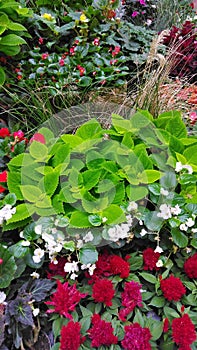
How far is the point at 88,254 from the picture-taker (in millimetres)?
1530

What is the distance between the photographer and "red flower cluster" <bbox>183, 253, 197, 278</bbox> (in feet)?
5.15

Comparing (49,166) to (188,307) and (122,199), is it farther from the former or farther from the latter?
(188,307)

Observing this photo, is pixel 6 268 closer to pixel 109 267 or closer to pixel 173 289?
pixel 109 267

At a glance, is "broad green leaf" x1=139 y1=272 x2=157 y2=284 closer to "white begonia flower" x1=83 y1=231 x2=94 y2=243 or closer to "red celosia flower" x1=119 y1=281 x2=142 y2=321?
"red celosia flower" x1=119 y1=281 x2=142 y2=321

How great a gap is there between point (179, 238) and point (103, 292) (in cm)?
36

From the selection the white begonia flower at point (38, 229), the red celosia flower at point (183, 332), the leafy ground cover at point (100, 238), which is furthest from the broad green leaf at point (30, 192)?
the red celosia flower at point (183, 332)

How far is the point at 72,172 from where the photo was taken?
171 cm

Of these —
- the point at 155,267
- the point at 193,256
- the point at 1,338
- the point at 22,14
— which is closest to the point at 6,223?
the point at 1,338

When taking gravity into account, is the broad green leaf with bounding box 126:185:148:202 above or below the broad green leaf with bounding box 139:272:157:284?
above

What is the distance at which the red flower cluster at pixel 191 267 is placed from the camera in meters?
1.57

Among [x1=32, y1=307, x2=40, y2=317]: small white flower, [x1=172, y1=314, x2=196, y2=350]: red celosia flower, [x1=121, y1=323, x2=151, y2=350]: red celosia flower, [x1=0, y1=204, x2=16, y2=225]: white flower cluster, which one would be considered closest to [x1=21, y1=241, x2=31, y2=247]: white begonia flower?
[x1=0, y1=204, x2=16, y2=225]: white flower cluster

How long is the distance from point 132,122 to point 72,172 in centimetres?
45

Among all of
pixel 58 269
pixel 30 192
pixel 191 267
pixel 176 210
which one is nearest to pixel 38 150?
pixel 30 192

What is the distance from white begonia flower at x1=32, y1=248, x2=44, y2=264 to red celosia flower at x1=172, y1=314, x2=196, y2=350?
51 centimetres
